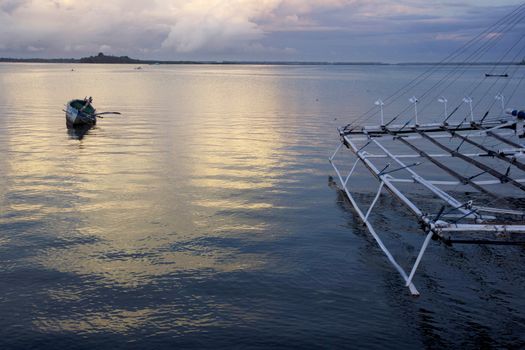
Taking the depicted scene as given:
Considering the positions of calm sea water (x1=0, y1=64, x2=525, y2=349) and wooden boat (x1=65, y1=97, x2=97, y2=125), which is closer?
calm sea water (x1=0, y1=64, x2=525, y2=349)

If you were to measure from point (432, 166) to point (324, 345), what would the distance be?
24427 millimetres

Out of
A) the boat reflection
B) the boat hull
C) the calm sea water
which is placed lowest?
the calm sea water

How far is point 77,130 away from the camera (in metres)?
52.9

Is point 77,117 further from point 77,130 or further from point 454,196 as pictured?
point 454,196

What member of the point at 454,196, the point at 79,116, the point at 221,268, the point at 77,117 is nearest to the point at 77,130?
the point at 77,117

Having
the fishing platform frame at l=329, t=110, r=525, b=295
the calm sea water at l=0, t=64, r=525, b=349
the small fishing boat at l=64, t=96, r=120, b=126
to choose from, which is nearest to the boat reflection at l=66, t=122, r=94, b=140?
the small fishing boat at l=64, t=96, r=120, b=126

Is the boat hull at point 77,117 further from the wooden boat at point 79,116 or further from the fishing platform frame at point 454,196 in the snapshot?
the fishing platform frame at point 454,196

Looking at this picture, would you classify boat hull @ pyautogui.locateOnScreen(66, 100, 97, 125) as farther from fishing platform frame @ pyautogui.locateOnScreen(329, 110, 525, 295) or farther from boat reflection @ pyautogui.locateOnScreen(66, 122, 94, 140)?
fishing platform frame @ pyautogui.locateOnScreen(329, 110, 525, 295)

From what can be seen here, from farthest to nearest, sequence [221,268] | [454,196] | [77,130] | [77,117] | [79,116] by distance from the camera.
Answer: [79,116], [77,117], [77,130], [454,196], [221,268]

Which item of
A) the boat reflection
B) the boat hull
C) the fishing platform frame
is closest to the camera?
the fishing platform frame

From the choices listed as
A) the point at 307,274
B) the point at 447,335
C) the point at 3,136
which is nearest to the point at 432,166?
the point at 307,274

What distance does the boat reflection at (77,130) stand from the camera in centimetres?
4878

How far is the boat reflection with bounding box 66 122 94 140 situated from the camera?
160 feet

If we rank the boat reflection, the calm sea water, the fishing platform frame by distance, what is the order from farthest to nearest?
→ the boat reflection < the fishing platform frame < the calm sea water
